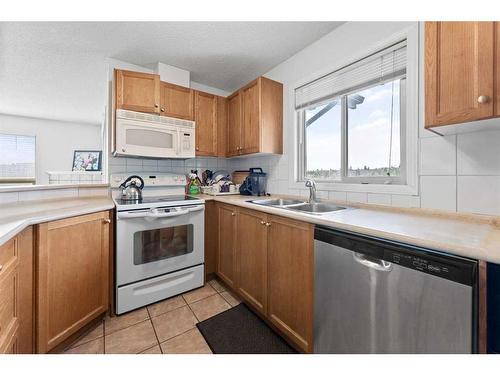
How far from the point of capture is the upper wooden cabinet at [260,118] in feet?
7.16

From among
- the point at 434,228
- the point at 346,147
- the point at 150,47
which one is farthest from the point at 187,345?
the point at 150,47

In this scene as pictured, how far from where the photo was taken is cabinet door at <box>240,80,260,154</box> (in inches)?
86.4

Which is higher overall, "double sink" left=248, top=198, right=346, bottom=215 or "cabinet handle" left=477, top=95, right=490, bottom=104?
"cabinet handle" left=477, top=95, right=490, bottom=104

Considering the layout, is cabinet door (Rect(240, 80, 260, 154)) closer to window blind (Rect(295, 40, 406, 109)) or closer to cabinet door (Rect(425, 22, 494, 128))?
window blind (Rect(295, 40, 406, 109))

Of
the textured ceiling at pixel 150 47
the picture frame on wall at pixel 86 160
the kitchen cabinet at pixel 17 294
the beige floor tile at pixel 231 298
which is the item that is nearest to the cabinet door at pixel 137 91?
the textured ceiling at pixel 150 47

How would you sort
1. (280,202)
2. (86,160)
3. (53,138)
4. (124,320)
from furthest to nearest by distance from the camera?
(86,160) < (53,138) < (280,202) < (124,320)

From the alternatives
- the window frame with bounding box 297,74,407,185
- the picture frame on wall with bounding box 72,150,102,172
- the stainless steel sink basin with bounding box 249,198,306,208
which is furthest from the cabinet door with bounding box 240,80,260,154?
the picture frame on wall with bounding box 72,150,102,172

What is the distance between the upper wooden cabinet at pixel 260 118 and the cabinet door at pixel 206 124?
0.30 m

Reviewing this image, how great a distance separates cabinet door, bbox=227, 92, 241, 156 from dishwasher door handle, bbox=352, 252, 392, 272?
176cm

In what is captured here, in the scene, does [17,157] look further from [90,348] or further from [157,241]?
[90,348]

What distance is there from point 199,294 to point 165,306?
29cm

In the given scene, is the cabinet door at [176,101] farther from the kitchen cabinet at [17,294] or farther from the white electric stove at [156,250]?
the kitchen cabinet at [17,294]

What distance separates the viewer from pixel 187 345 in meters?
1.36
